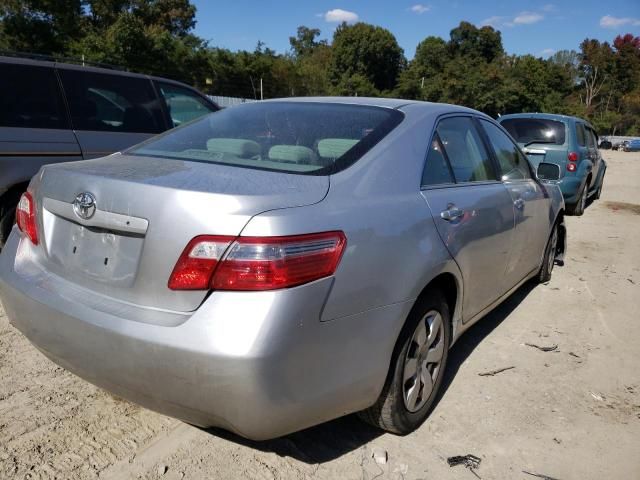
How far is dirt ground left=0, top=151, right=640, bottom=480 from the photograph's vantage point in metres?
2.31

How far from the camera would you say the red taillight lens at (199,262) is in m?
1.80

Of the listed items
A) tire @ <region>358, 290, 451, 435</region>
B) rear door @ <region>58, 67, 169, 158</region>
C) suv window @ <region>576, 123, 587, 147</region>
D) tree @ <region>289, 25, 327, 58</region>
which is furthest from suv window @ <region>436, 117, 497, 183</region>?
tree @ <region>289, 25, 327, 58</region>

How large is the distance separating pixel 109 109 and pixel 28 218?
10.3ft

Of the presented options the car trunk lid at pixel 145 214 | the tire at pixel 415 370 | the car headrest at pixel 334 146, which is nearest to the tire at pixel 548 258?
the tire at pixel 415 370

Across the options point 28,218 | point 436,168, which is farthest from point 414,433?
point 28,218

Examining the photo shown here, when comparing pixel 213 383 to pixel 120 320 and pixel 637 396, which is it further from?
pixel 637 396

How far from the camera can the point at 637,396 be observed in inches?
124

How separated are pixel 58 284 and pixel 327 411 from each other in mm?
1203

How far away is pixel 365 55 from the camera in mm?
75750

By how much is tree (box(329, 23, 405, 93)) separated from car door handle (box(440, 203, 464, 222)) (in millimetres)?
73945

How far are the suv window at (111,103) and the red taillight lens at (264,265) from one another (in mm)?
3800

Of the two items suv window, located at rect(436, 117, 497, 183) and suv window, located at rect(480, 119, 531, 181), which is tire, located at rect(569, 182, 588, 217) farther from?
suv window, located at rect(436, 117, 497, 183)

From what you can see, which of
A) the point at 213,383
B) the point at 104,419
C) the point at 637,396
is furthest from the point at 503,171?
the point at 104,419

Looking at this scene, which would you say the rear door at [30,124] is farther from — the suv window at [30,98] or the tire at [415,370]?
the tire at [415,370]
